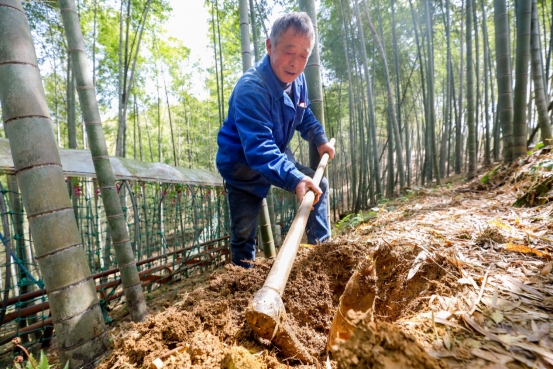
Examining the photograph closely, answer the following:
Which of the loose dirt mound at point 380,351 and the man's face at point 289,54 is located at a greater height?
the man's face at point 289,54

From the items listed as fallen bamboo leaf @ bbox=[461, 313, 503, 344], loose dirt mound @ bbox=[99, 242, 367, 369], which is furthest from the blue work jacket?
fallen bamboo leaf @ bbox=[461, 313, 503, 344]

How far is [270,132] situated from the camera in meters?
1.78

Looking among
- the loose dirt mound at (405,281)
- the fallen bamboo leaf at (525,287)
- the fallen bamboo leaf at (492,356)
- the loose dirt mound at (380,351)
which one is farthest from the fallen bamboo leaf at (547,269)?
the loose dirt mound at (380,351)

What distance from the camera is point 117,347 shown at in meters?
0.87

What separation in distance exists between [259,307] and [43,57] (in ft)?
35.9

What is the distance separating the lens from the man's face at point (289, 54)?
5.81 ft

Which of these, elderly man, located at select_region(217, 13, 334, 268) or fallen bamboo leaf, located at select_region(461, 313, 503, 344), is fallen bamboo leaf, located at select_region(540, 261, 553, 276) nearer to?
fallen bamboo leaf, located at select_region(461, 313, 503, 344)

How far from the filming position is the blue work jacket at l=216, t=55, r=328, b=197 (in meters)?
1.65

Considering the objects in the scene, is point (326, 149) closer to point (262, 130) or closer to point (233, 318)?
point (262, 130)

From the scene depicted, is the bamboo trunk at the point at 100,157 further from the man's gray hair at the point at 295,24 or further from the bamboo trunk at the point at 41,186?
the man's gray hair at the point at 295,24

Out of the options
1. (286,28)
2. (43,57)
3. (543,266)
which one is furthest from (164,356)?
(43,57)

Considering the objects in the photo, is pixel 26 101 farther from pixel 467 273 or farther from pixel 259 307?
pixel 467 273

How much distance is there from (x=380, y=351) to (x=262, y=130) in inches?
56.4

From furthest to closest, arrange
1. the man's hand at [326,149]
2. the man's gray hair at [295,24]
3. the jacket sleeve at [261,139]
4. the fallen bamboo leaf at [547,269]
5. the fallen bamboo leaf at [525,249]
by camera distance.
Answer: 1. the man's hand at [326,149]
2. the man's gray hair at [295,24]
3. the jacket sleeve at [261,139]
4. the fallen bamboo leaf at [525,249]
5. the fallen bamboo leaf at [547,269]
